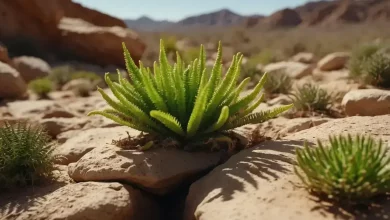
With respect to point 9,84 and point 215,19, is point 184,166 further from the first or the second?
point 215,19

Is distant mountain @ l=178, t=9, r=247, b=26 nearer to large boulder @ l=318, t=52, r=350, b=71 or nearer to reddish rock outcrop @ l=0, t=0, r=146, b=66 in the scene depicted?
reddish rock outcrop @ l=0, t=0, r=146, b=66

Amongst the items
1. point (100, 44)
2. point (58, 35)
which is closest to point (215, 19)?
point (58, 35)

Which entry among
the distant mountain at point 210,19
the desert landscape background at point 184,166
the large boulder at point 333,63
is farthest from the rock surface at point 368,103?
the distant mountain at point 210,19

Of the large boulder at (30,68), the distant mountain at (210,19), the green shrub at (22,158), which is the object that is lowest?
the green shrub at (22,158)

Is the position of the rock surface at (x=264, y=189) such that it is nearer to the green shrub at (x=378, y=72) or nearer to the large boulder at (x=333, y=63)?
the green shrub at (x=378, y=72)

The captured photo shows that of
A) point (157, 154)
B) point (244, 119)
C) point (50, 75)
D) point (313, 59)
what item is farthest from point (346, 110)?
point (313, 59)

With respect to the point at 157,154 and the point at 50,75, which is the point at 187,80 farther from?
the point at 50,75
